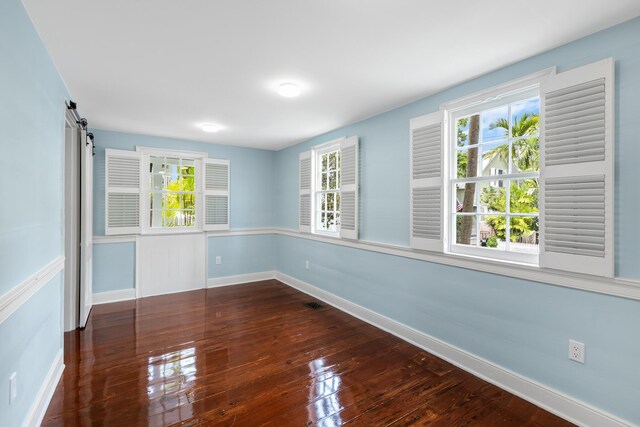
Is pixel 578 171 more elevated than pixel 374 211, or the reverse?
pixel 578 171

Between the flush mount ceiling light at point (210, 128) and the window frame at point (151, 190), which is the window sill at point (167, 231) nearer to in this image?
the window frame at point (151, 190)

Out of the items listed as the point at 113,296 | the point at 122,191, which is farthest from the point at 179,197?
the point at 113,296

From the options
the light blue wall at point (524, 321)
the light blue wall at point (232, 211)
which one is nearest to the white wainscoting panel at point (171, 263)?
the light blue wall at point (232, 211)

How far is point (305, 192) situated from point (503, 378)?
3394mm

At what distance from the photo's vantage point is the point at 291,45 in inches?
82.8

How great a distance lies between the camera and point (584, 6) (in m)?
1.68

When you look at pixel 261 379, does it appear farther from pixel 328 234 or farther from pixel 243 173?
pixel 243 173

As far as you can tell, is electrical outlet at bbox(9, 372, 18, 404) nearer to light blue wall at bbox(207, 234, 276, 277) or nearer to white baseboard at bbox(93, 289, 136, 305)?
white baseboard at bbox(93, 289, 136, 305)

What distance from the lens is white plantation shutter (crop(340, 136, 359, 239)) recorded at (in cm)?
382

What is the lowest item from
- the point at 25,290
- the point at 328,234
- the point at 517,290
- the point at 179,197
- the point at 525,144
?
the point at 517,290

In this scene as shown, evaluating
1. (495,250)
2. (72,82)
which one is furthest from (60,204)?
(495,250)

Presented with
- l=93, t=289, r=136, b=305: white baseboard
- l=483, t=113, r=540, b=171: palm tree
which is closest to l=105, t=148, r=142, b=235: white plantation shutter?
l=93, t=289, r=136, b=305: white baseboard

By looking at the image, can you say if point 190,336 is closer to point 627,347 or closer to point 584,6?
point 627,347

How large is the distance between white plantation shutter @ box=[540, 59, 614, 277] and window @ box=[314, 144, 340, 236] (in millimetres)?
2581
